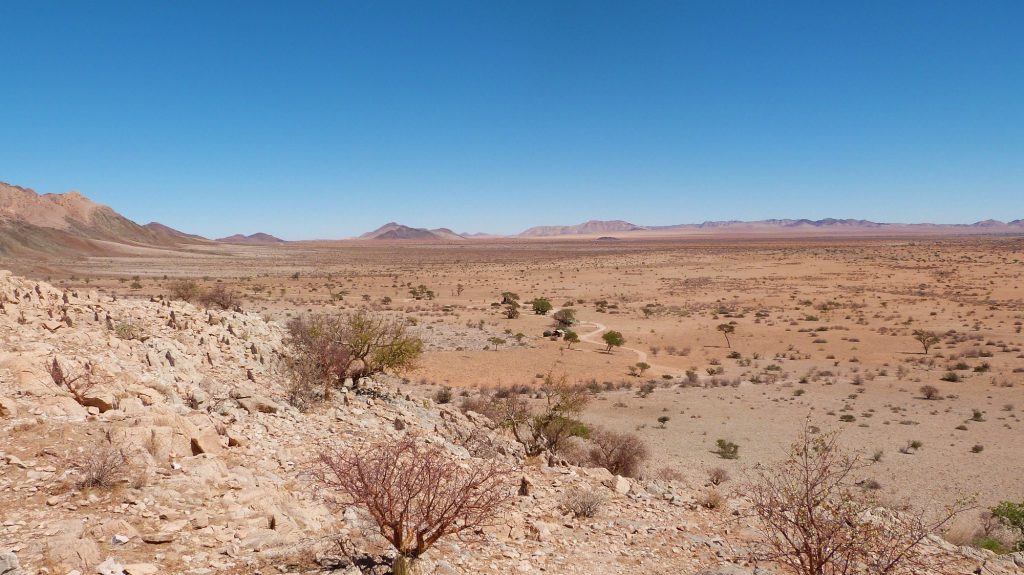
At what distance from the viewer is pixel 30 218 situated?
440 feet

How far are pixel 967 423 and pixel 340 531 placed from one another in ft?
77.5

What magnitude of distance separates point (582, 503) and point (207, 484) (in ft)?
18.8

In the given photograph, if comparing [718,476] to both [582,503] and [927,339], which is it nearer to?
[582,503]

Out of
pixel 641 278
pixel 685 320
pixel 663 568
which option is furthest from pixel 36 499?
pixel 641 278

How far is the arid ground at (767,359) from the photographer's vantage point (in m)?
17.9

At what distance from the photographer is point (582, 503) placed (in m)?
9.12

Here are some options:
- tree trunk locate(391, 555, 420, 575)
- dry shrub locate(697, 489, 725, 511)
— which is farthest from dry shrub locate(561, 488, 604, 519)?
tree trunk locate(391, 555, 420, 575)

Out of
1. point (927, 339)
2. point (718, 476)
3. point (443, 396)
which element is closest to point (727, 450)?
point (718, 476)

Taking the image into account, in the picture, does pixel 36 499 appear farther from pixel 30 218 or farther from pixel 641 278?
pixel 30 218

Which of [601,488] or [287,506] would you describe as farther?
[601,488]

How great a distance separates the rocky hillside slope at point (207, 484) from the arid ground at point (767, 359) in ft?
16.2

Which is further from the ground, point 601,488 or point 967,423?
point 601,488

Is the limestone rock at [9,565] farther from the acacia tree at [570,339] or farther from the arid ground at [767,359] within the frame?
the acacia tree at [570,339]

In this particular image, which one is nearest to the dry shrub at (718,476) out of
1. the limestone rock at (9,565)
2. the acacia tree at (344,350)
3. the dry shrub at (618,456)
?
the dry shrub at (618,456)
